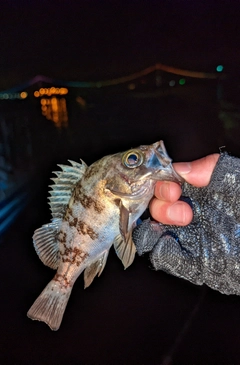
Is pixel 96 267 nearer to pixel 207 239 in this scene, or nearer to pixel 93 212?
pixel 93 212

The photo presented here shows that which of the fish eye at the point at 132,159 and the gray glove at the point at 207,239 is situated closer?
the fish eye at the point at 132,159

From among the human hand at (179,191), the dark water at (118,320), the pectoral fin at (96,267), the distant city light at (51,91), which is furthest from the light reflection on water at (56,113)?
the pectoral fin at (96,267)

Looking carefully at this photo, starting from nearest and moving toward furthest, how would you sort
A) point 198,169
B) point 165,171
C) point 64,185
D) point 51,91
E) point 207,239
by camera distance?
1. point 165,171
2. point 64,185
3. point 198,169
4. point 207,239
5. point 51,91

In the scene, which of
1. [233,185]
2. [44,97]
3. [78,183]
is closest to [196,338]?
[233,185]

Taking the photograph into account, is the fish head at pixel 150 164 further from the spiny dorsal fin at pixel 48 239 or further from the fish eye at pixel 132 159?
the spiny dorsal fin at pixel 48 239

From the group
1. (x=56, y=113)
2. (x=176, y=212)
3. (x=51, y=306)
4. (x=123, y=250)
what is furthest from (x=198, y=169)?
(x=56, y=113)

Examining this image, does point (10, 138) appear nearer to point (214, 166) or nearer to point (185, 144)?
point (185, 144)
